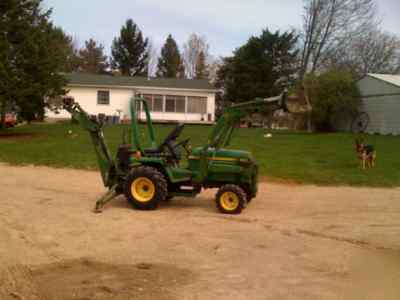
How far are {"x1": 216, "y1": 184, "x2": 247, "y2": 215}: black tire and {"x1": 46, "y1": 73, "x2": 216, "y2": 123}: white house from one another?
29.3 meters

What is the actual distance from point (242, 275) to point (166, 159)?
3.94 meters

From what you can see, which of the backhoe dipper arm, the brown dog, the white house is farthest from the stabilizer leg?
the white house

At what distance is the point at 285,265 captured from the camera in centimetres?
513

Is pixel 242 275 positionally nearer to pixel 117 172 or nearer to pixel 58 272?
pixel 58 272

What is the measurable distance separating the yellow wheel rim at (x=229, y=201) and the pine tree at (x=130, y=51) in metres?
59.8

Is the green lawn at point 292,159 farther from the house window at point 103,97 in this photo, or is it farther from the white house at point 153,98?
the house window at point 103,97

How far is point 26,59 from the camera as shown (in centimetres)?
2127

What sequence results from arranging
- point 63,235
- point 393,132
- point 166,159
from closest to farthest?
point 63,235 → point 166,159 → point 393,132

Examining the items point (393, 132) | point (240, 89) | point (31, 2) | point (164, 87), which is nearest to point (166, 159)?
point (31, 2)

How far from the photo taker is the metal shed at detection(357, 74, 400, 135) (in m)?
29.1

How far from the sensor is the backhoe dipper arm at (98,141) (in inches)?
332

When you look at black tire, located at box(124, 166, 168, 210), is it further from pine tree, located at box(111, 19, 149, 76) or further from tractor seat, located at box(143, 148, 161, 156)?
pine tree, located at box(111, 19, 149, 76)

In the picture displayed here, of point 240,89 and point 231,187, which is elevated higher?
point 240,89

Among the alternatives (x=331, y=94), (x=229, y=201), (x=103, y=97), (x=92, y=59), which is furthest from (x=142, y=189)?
(x=92, y=59)
